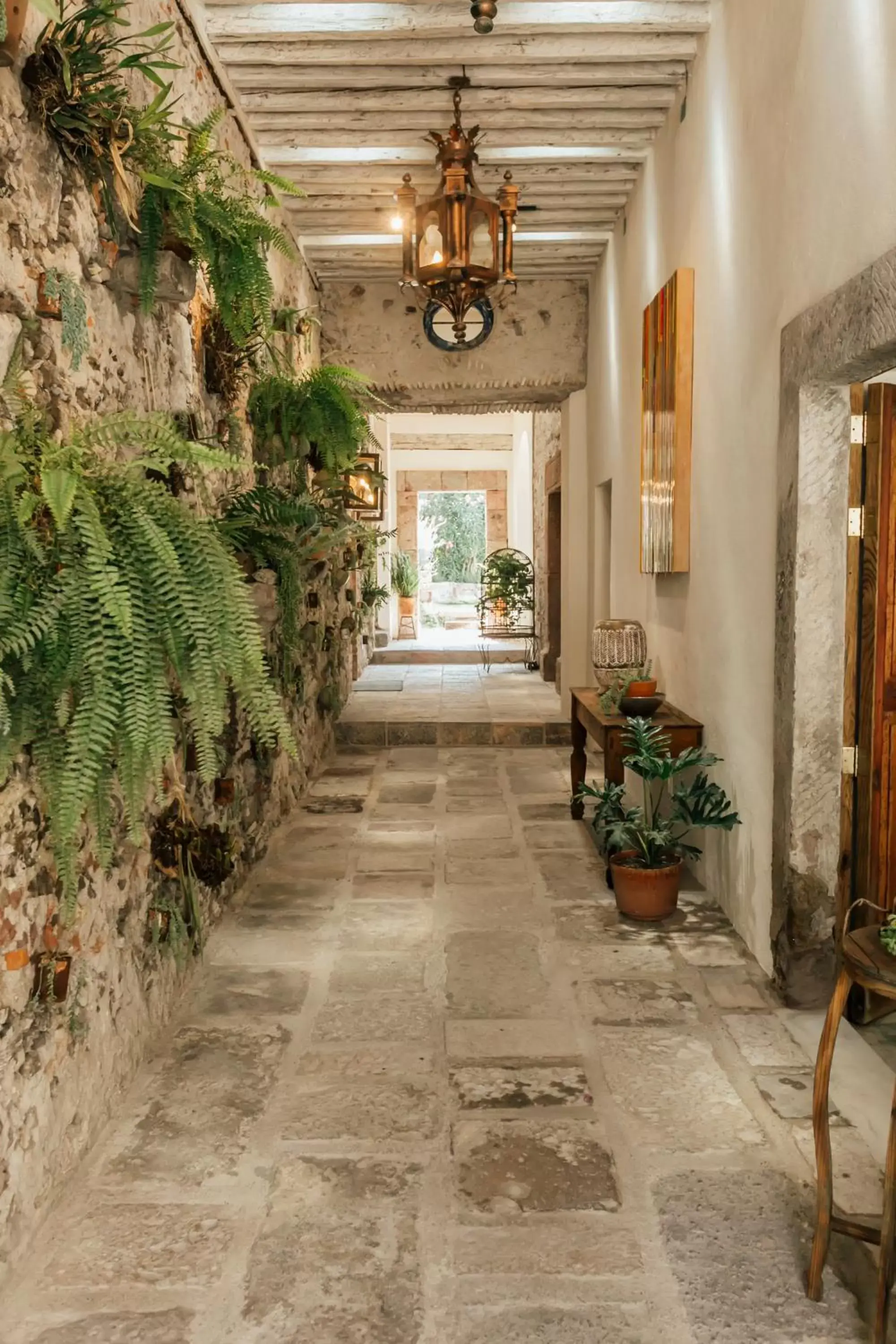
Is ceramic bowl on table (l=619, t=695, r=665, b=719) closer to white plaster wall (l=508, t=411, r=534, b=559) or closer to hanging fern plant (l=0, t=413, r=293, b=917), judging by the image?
hanging fern plant (l=0, t=413, r=293, b=917)

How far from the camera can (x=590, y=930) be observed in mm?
3535

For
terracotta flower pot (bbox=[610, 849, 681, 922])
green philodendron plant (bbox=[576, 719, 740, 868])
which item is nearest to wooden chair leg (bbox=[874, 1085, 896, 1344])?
green philodendron plant (bbox=[576, 719, 740, 868])

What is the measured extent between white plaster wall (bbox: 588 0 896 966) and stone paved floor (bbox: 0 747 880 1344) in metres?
0.65

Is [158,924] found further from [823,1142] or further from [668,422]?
[668,422]

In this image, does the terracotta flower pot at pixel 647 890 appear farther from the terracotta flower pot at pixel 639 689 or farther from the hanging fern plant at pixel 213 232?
the hanging fern plant at pixel 213 232

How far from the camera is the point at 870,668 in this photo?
9.14ft

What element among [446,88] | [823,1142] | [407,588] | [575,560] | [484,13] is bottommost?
[823,1142]

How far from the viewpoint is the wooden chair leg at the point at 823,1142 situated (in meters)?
1.68

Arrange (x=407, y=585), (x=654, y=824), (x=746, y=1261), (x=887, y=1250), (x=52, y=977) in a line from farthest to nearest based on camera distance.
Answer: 1. (x=407, y=585)
2. (x=654, y=824)
3. (x=52, y=977)
4. (x=746, y=1261)
5. (x=887, y=1250)

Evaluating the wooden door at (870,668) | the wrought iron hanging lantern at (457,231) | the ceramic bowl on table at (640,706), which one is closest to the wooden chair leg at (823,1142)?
the wooden door at (870,668)

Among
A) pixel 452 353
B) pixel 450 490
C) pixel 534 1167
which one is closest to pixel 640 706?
pixel 534 1167

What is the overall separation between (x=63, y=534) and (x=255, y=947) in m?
2.00

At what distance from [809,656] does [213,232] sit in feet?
6.49

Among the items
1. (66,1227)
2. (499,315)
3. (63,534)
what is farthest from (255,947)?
(499,315)
